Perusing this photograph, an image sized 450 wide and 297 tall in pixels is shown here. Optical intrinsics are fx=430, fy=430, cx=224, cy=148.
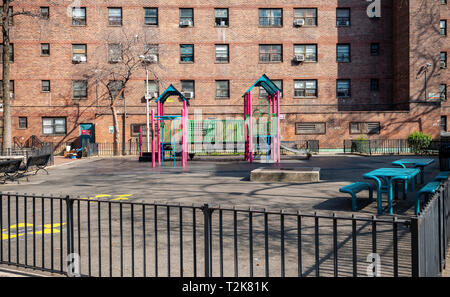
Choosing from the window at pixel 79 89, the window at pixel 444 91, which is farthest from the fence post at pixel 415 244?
the window at pixel 444 91

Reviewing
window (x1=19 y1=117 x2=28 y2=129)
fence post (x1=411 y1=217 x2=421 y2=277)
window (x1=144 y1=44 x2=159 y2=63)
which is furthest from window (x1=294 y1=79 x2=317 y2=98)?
fence post (x1=411 y1=217 x2=421 y2=277)

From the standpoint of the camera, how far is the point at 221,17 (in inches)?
1571

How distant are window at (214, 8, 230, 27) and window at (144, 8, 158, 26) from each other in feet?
18.1

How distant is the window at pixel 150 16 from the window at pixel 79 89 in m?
8.08

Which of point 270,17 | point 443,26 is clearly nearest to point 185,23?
point 270,17

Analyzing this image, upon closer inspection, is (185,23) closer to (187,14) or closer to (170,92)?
(187,14)

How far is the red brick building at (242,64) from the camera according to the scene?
1537 inches

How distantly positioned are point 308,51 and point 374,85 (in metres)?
7.10

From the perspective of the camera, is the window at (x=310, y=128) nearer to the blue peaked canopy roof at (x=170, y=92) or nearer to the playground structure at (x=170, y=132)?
the playground structure at (x=170, y=132)

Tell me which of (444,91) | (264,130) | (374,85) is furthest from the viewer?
(444,91)

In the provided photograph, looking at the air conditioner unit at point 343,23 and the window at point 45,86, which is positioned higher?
the air conditioner unit at point 343,23

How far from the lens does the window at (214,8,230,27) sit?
39.8 m
